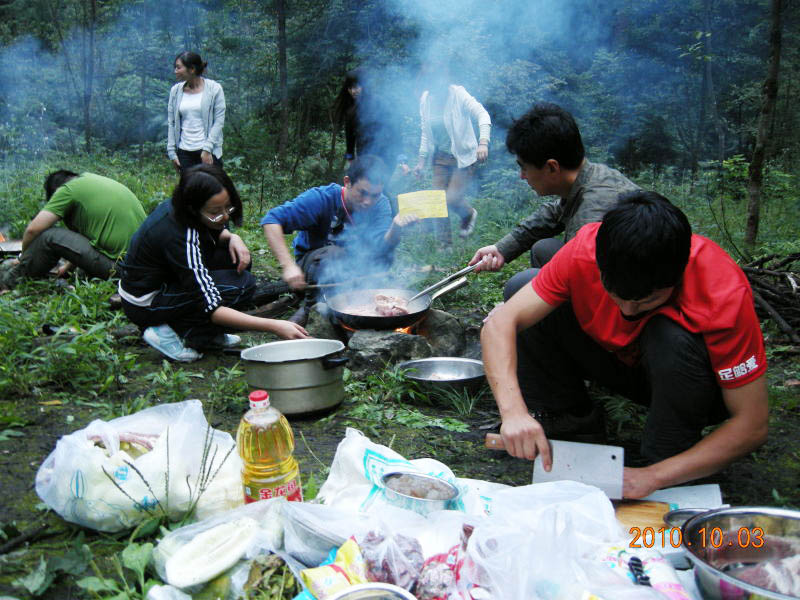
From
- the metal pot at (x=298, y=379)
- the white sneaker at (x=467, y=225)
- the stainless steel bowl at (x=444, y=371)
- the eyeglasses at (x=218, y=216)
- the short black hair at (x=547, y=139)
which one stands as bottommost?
the white sneaker at (x=467, y=225)

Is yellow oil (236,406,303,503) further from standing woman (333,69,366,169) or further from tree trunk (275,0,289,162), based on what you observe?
tree trunk (275,0,289,162)

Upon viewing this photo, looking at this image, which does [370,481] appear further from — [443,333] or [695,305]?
[443,333]

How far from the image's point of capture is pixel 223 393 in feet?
10.8

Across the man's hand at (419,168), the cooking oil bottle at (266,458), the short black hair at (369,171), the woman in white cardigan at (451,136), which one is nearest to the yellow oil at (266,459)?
the cooking oil bottle at (266,458)

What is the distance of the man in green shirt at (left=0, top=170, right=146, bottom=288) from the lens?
5.04 m

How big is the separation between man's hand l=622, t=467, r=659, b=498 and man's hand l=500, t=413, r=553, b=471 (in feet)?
0.80

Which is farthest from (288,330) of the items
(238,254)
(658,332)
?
(658,332)

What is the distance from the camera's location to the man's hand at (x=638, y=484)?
1.90 m

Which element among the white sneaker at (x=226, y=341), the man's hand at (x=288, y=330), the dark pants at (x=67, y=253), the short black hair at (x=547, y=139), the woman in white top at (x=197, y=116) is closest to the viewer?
the short black hair at (x=547, y=139)

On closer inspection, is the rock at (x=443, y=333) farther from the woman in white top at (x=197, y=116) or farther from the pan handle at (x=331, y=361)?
the woman in white top at (x=197, y=116)

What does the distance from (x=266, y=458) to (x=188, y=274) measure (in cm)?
212

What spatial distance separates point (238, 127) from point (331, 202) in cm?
980

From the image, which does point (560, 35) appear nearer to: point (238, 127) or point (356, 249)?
point (238, 127)

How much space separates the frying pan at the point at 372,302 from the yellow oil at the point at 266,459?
6.09ft
